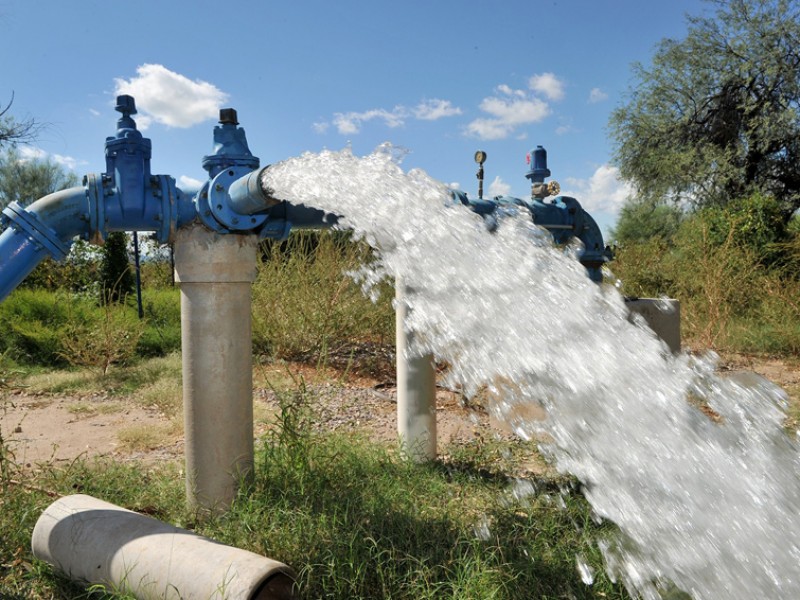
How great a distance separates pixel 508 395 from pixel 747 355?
6.44 metres

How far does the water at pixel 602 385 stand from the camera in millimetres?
1647

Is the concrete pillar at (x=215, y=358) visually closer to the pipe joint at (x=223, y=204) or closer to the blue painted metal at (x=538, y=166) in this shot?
the pipe joint at (x=223, y=204)

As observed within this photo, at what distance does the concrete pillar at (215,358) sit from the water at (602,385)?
1.73ft

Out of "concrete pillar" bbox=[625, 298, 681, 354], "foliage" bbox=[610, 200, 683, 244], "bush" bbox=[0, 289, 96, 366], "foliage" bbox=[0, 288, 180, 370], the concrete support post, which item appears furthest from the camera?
"foliage" bbox=[610, 200, 683, 244]

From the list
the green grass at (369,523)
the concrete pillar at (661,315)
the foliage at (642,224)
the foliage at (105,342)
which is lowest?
the green grass at (369,523)

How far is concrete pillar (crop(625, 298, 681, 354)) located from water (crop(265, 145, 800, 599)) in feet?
0.77

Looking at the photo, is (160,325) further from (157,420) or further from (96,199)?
(96,199)

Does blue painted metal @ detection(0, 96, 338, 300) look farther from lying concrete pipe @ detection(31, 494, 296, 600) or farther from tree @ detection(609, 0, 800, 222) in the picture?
tree @ detection(609, 0, 800, 222)

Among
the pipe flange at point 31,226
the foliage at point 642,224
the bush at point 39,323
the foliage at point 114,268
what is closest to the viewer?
the pipe flange at point 31,226

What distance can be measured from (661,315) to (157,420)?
409 centimetres

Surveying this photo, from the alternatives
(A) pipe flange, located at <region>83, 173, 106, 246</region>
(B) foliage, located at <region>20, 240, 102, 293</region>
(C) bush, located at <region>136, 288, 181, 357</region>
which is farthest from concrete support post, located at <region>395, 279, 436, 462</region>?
(B) foliage, located at <region>20, 240, 102, 293</region>

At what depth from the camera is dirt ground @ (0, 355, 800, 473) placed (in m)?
4.19

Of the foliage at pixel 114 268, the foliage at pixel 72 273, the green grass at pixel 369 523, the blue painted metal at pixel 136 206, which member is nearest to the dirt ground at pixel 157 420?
the green grass at pixel 369 523

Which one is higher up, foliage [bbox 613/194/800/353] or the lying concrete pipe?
foliage [bbox 613/194/800/353]
